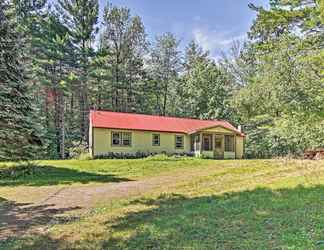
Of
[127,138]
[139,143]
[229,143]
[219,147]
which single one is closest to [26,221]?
[127,138]

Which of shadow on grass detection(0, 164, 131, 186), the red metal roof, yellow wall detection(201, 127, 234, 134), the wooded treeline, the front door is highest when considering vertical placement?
the wooded treeline

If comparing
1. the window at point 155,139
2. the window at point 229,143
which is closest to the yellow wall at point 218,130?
the window at point 229,143

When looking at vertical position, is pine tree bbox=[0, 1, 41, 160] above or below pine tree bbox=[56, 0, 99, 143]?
below

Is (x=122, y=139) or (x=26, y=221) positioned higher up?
(x=122, y=139)

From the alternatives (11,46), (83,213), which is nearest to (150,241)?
(83,213)

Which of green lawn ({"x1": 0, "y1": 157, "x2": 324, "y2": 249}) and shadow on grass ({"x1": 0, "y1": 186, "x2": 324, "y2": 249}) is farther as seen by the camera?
green lawn ({"x1": 0, "y1": 157, "x2": 324, "y2": 249})

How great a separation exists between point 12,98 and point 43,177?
6620 mm

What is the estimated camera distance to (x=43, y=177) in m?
14.4

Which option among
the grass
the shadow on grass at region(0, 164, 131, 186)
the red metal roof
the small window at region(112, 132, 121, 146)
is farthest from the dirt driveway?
the red metal roof

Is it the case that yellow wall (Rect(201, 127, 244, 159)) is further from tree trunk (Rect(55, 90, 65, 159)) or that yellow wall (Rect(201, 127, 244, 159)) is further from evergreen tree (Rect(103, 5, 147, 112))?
evergreen tree (Rect(103, 5, 147, 112))

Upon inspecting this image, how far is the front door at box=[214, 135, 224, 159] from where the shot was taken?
25202mm

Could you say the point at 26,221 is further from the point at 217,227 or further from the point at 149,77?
the point at 149,77

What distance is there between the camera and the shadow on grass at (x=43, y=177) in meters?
13.0

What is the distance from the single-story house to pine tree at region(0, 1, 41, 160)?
44.0 feet
